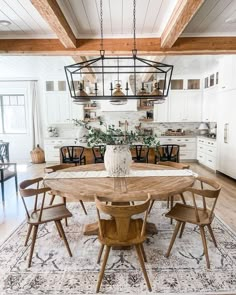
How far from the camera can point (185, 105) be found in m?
7.44

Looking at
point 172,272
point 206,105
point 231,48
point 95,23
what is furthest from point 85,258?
point 206,105

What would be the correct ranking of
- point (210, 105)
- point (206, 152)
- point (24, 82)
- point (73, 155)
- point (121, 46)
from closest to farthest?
point (121, 46) → point (73, 155) → point (206, 152) → point (210, 105) → point (24, 82)

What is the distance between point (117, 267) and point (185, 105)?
6.16m

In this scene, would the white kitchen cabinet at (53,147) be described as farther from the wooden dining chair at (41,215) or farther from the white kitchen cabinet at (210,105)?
the wooden dining chair at (41,215)

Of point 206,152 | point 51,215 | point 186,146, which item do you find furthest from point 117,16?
point 186,146

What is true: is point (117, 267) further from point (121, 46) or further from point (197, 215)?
point (121, 46)

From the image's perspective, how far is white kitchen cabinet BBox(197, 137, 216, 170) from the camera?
602cm

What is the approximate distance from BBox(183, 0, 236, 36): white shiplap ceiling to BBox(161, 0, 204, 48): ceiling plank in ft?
0.92

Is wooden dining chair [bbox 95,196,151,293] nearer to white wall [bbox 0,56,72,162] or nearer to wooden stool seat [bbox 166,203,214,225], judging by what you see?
wooden stool seat [bbox 166,203,214,225]

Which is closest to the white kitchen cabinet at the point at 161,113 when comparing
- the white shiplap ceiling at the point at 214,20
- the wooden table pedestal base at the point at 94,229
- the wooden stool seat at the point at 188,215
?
the white shiplap ceiling at the point at 214,20

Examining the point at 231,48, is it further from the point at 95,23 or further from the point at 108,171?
the point at 108,171

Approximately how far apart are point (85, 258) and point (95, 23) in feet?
9.77

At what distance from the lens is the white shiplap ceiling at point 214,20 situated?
2664 mm

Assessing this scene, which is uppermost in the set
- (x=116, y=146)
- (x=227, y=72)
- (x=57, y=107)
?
(x=227, y=72)
